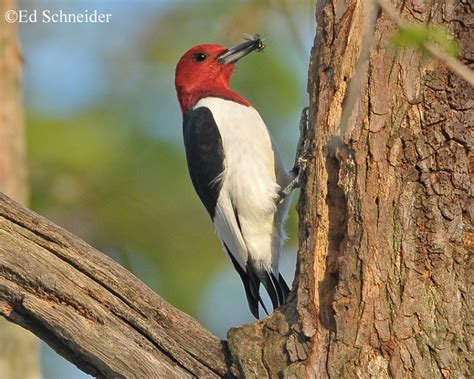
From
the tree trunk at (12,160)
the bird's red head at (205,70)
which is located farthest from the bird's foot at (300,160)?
the tree trunk at (12,160)

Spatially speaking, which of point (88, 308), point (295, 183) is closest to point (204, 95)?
point (295, 183)

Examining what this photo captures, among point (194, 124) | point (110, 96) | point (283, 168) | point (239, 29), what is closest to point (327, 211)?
point (283, 168)

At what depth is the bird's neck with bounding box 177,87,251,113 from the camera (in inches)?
194

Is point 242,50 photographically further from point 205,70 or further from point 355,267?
point 355,267

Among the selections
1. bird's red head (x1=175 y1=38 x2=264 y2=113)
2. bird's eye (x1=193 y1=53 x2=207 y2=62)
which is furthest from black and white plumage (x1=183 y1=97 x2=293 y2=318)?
bird's eye (x1=193 y1=53 x2=207 y2=62)

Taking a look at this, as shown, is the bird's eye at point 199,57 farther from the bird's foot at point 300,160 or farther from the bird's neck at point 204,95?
the bird's foot at point 300,160

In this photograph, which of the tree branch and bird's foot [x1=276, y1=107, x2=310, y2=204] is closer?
the tree branch

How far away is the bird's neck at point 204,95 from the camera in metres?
4.92

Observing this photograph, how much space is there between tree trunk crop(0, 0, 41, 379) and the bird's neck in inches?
40.0

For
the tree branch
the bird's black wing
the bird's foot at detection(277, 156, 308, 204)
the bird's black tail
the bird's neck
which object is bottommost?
the tree branch

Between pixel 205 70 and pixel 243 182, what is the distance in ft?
3.22

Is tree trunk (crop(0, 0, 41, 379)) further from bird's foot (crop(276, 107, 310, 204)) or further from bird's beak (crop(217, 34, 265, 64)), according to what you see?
bird's foot (crop(276, 107, 310, 204))

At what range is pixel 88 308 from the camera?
3178mm

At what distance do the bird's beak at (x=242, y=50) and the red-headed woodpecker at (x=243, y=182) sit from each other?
36cm
